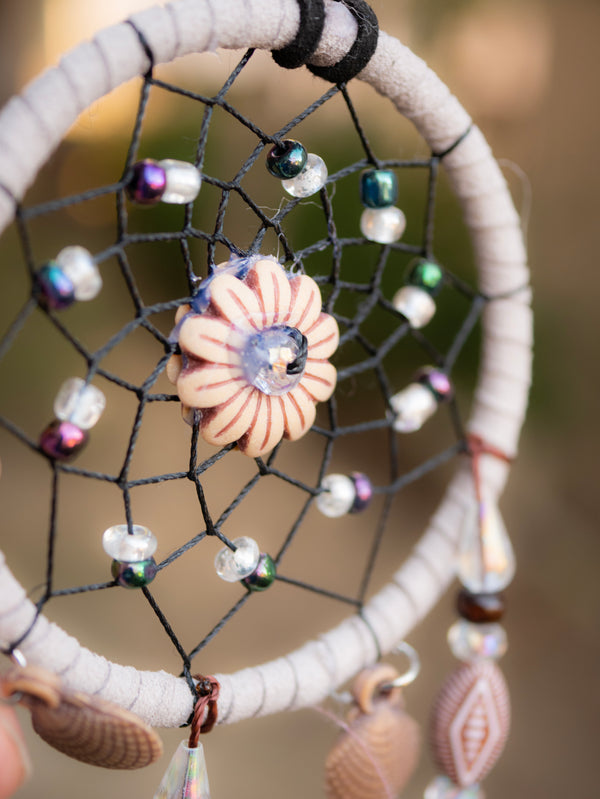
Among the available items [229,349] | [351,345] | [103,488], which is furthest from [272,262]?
[103,488]

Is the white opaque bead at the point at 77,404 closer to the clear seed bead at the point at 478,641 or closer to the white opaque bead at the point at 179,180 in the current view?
the white opaque bead at the point at 179,180

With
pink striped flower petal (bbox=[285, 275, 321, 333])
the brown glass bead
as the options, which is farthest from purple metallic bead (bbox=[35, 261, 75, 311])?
the brown glass bead

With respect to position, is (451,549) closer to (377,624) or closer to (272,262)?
(377,624)

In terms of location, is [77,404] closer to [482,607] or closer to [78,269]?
[78,269]

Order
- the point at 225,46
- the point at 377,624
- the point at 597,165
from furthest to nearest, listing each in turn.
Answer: the point at 597,165 < the point at 377,624 < the point at 225,46

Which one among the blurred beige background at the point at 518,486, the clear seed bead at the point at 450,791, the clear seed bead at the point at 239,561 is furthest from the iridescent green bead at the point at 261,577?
the blurred beige background at the point at 518,486
